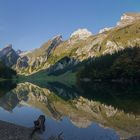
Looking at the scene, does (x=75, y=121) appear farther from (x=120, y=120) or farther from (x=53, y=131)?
(x=53, y=131)

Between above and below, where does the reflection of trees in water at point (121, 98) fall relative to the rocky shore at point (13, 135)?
above

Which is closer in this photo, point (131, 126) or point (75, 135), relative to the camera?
point (75, 135)

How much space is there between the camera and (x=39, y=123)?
52594 mm

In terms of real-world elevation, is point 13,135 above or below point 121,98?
below

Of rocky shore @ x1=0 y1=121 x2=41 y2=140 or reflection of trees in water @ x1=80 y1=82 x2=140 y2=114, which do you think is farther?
reflection of trees in water @ x1=80 y1=82 x2=140 y2=114

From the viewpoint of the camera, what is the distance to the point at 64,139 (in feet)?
155

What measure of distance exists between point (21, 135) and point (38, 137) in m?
2.48

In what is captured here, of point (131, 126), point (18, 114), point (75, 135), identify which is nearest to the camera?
point (75, 135)

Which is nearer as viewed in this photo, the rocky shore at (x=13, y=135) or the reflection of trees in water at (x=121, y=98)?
the rocky shore at (x=13, y=135)

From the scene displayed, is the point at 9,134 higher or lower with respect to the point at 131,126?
lower

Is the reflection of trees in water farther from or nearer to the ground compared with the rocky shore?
farther from the ground

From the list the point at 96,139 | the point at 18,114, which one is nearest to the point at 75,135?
the point at 96,139

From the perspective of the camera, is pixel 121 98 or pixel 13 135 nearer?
pixel 13 135

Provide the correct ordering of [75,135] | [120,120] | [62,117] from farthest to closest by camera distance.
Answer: [62,117], [120,120], [75,135]
